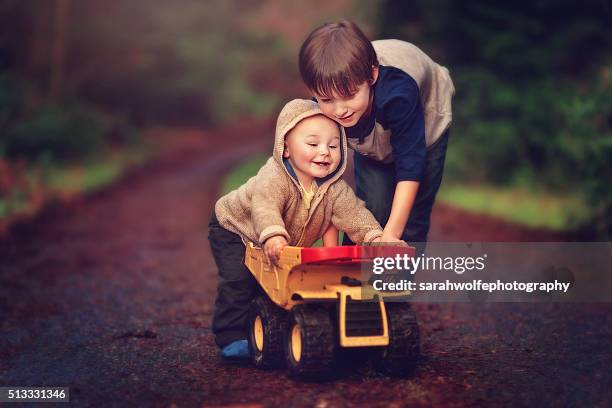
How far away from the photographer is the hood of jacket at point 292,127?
3.61 m

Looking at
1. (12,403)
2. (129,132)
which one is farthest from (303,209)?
(129,132)

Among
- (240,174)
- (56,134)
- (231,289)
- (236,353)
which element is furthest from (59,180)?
(236,353)

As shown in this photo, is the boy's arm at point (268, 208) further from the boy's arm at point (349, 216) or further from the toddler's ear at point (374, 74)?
the toddler's ear at point (374, 74)

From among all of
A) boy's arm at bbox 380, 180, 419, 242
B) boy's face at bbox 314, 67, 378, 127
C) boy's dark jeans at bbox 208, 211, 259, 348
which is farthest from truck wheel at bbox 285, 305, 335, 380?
boy's face at bbox 314, 67, 378, 127

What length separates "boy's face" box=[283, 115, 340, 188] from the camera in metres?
3.59

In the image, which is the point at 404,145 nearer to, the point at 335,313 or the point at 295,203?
the point at 295,203

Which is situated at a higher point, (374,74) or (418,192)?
(374,74)

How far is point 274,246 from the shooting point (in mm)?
3389

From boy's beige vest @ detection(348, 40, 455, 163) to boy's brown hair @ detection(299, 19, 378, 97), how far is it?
0.93ft

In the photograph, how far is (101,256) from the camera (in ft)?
25.8

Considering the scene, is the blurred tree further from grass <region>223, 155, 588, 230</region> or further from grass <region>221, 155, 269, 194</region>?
grass <region>221, 155, 269, 194</region>

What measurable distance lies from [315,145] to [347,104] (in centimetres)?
23

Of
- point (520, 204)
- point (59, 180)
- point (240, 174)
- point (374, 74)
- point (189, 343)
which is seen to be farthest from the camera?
point (240, 174)

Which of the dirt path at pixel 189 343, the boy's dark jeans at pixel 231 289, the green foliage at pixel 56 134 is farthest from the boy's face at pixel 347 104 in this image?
the green foliage at pixel 56 134
